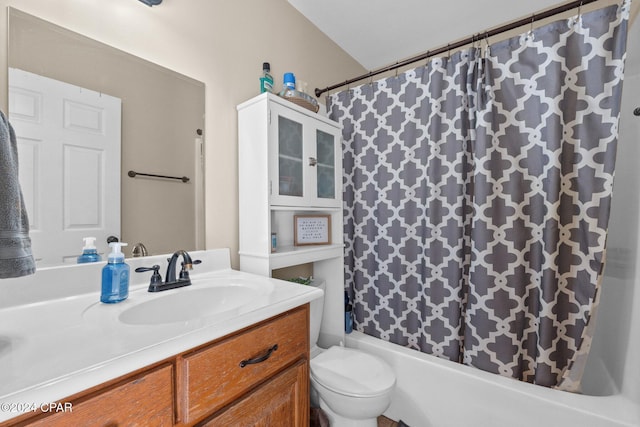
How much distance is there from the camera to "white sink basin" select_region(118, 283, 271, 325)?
2.74 ft

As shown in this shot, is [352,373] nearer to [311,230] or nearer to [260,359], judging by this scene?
[260,359]

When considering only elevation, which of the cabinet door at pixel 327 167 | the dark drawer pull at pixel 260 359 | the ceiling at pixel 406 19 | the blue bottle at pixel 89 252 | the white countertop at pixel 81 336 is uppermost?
the ceiling at pixel 406 19

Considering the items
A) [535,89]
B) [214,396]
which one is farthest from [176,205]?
[535,89]

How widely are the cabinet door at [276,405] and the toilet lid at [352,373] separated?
0.25m

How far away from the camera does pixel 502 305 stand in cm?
134

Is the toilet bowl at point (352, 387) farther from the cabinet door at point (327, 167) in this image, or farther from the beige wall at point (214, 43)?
the cabinet door at point (327, 167)

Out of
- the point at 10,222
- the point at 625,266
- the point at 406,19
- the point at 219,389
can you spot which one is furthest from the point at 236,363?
the point at 406,19

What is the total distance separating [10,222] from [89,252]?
405 millimetres

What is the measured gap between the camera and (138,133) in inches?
42.2

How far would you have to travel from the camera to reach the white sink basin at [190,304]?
835mm

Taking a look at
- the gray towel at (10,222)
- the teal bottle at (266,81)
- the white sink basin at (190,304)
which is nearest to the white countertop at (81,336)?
the white sink basin at (190,304)

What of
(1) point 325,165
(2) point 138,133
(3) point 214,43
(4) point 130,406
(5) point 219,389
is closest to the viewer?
(4) point 130,406

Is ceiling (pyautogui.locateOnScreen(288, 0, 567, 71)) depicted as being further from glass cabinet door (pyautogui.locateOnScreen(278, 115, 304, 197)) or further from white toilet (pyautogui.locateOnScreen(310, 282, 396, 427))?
white toilet (pyautogui.locateOnScreen(310, 282, 396, 427))

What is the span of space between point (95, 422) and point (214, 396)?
0.78 ft
